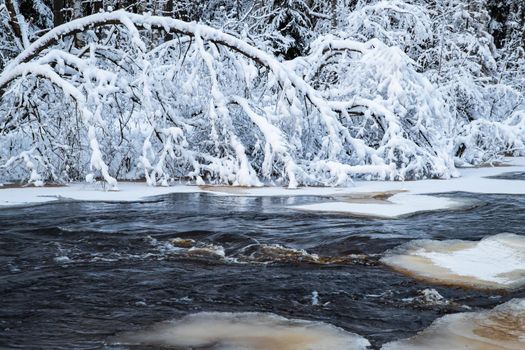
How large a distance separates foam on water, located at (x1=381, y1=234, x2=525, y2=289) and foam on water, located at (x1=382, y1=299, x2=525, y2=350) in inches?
21.9

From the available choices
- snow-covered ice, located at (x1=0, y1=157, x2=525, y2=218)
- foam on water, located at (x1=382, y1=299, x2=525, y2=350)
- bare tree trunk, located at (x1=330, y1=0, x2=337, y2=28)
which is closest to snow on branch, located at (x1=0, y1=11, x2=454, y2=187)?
snow-covered ice, located at (x1=0, y1=157, x2=525, y2=218)

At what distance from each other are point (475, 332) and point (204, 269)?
173 cm

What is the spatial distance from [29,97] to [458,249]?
20.3 feet

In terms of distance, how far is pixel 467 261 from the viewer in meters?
4.32

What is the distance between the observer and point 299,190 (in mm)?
8133

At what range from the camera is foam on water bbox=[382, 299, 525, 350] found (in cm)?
276

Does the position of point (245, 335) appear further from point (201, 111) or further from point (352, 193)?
point (201, 111)

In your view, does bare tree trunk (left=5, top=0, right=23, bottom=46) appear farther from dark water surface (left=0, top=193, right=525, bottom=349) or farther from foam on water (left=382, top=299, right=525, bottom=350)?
foam on water (left=382, top=299, right=525, bottom=350)

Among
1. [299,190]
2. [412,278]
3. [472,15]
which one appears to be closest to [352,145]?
[299,190]

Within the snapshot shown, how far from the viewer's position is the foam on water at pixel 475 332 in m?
2.76

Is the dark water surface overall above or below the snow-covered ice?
below

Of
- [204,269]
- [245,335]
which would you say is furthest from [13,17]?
[245,335]

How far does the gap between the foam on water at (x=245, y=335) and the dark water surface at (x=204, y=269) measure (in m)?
0.10

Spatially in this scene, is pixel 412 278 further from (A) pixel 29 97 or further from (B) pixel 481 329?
(A) pixel 29 97
